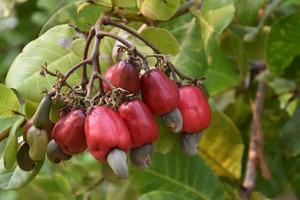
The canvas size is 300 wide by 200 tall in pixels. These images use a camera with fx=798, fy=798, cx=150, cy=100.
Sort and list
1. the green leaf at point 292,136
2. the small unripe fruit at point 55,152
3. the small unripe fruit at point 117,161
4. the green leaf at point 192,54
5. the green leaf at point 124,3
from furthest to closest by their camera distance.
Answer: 1. the green leaf at point 292,136
2. the green leaf at point 192,54
3. the green leaf at point 124,3
4. the small unripe fruit at point 55,152
5. the small unripe fruit at point 117,161

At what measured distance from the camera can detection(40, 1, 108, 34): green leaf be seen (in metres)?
1.46

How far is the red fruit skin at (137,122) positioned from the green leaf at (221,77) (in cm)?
85

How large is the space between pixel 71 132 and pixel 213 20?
47cm

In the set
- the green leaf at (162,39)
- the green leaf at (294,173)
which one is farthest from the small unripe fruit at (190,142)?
the green leaf at (294,173)

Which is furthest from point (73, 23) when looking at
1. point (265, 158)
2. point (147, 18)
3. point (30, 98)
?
point (265, 158)

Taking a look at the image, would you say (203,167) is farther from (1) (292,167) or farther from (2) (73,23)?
(2) (73,23)

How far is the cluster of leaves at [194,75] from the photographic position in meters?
1.33

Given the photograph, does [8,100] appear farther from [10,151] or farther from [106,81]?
[106,81]

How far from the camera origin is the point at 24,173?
4.51 feet

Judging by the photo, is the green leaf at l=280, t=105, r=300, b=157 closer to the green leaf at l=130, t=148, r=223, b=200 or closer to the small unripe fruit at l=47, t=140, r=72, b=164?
the green leaf at l=130, t=148, r=223, b=200

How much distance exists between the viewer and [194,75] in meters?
1.59

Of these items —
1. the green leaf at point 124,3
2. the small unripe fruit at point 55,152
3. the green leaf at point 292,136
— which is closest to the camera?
the small unripe fruit at point 55,152

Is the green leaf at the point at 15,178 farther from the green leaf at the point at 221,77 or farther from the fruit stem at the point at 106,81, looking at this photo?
the green leaf at the point at 221,77

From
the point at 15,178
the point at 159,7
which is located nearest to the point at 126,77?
the point at 159,7
